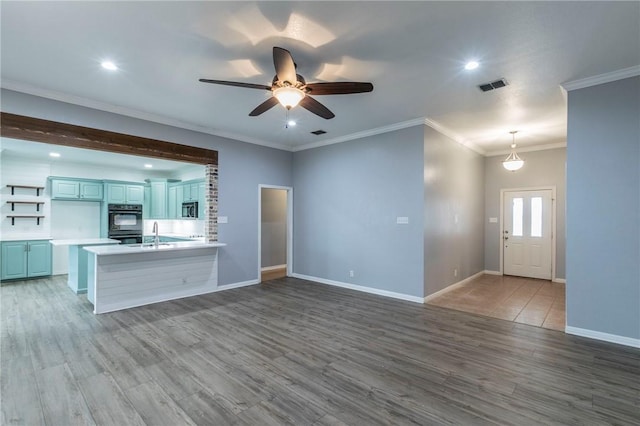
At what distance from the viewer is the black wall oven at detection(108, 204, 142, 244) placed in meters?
7.45

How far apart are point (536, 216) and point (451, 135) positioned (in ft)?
10.2

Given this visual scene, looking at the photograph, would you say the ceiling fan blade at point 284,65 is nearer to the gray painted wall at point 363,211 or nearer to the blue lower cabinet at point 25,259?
the gray painted wall at point 363,211

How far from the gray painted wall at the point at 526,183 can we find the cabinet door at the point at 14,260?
10.5m

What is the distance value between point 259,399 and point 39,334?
3.05m

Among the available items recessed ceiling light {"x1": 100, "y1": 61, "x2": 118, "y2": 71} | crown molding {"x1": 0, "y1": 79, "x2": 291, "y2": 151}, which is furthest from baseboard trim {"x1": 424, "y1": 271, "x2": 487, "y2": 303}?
recessed ceiling light {"x1": 100, "y1": 61, "x2": 118, "y2": 71}

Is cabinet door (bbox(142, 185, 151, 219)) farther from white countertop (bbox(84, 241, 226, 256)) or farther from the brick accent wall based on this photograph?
the brick accent wall

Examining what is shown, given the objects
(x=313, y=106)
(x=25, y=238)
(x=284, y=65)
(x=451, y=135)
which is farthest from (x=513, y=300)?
(x=25, y=238)

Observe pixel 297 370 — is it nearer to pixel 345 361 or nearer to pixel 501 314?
pixel 345 361

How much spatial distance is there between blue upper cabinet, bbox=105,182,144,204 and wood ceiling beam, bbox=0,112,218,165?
3.60 metres

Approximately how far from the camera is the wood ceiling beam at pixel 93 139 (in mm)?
3670

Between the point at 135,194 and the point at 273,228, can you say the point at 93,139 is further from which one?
the point at 273,228

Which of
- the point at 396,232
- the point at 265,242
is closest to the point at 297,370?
the point at 396,232

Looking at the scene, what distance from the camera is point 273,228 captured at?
7.99m

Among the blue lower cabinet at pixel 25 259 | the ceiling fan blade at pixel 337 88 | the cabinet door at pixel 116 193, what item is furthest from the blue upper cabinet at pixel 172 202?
the ceiling fan blade at pixel 337 88
